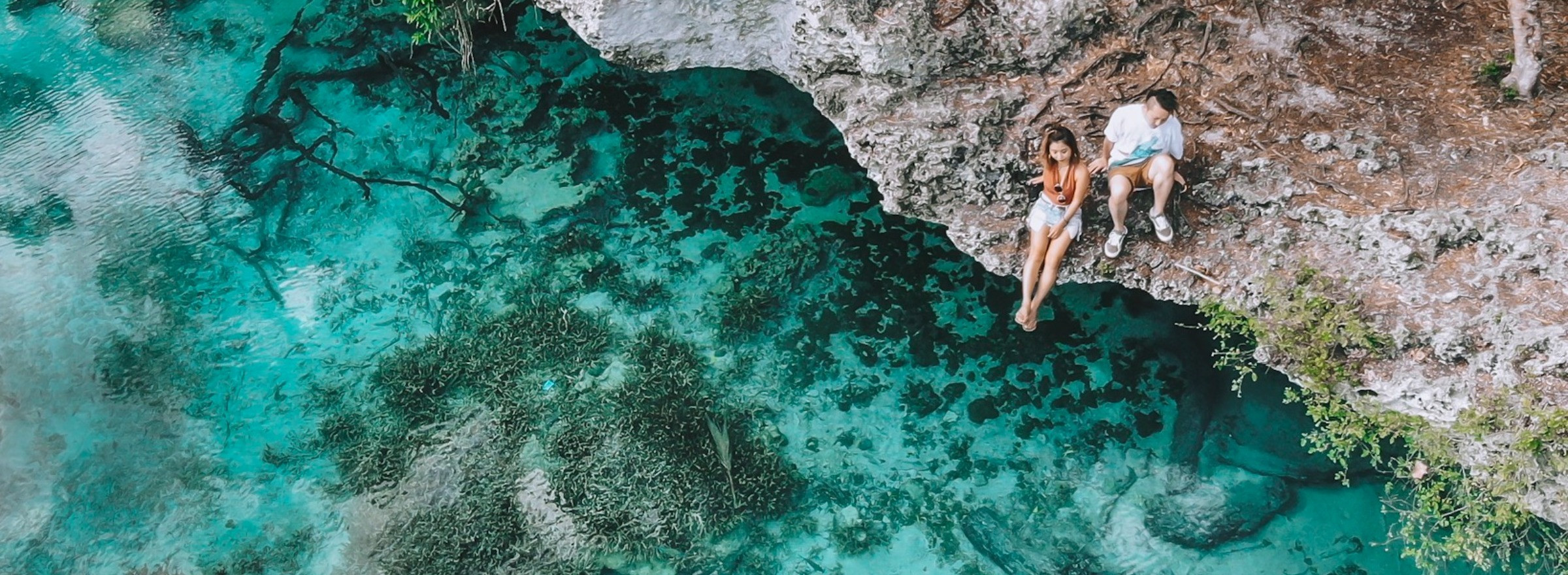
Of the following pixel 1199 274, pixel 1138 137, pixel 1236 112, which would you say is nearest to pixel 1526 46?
pixel 1236 112

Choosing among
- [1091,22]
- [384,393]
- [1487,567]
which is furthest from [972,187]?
[384,393]

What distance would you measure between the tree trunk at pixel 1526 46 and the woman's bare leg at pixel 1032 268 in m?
3.06

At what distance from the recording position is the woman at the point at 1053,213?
5805mm

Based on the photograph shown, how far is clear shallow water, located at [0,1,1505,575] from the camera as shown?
24.1ft

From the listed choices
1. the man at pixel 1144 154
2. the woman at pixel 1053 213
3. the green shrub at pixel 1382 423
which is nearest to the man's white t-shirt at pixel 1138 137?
the man at pixel 1144 154

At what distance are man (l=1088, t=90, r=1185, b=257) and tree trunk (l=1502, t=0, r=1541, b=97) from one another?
6.66 feet

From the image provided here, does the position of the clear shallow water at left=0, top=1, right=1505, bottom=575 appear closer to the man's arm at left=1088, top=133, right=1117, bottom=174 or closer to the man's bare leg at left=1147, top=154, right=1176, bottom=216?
the man's arm at left=1088, top=133, right=1117, bottom=174

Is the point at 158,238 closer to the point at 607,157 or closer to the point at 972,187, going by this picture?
the point at 607,157

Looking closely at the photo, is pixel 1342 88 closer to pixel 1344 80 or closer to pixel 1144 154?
pixel 1344 80

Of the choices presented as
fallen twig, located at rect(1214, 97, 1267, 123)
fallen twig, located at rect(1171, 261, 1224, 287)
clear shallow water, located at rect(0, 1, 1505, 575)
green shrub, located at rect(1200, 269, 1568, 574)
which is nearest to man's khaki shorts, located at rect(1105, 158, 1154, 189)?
fallen twig, located at rect(1171, 261, 1224, 287)

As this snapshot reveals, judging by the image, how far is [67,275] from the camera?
322 inches

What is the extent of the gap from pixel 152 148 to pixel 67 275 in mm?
1363

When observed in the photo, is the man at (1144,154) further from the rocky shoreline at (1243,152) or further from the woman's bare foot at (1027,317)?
the woman's bare foot at (1027,317)

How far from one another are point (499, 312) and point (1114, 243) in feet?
16.5
